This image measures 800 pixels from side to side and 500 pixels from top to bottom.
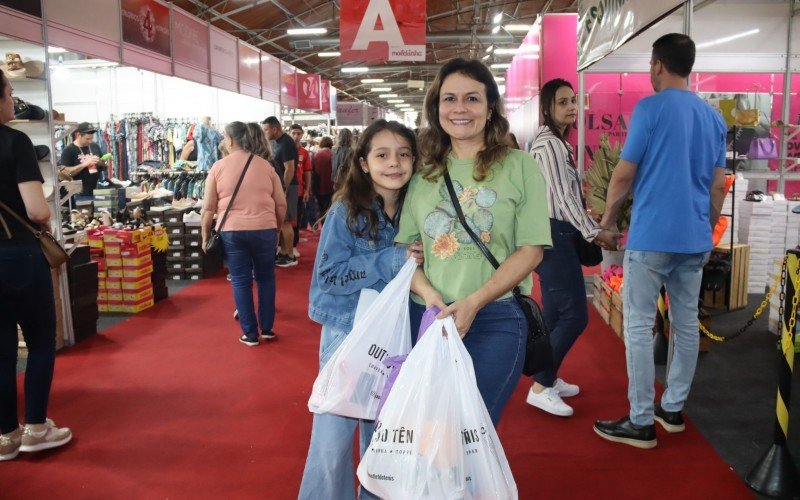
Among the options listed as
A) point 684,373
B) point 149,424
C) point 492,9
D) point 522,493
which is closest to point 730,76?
point 684,373

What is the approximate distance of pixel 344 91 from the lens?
114 ft

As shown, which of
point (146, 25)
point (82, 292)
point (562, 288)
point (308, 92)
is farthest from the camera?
point (308, 92)

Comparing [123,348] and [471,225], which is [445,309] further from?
[123,348]

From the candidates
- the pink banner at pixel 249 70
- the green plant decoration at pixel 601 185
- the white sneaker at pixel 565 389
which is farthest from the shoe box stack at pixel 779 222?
the pink banner at pixel 249 70

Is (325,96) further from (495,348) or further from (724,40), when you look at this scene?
(495,348)

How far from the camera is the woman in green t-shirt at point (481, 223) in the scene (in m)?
1.85

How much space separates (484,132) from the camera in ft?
6.41

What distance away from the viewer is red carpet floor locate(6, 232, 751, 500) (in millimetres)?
2848

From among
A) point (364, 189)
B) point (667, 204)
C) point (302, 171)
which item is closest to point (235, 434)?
point (364, 189)

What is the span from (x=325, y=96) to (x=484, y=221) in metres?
15.1

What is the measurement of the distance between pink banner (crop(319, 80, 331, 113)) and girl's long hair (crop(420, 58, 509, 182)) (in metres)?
13.8

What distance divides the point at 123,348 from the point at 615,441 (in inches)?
140

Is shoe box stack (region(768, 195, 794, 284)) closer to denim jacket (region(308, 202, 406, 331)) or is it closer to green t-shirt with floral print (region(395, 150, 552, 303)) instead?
green t-shirt with floral print (region(395, 150, 552, 303))

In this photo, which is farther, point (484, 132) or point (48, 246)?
point (48, 246)
